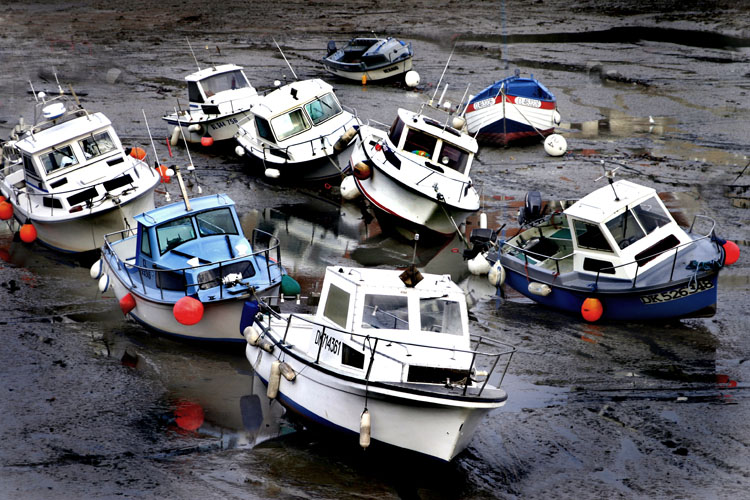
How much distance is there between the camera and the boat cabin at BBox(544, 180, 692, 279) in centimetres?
1539

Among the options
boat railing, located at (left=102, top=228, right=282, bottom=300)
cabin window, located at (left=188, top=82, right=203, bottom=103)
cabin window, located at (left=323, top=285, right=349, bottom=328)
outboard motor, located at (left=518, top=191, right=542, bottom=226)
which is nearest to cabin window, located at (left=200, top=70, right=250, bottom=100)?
cabin window, located at (left=188, top=82, right=203, bottom=103)

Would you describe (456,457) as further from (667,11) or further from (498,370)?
(667,11)

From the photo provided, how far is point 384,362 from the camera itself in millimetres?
11633

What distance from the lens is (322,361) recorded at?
1225 centimetres

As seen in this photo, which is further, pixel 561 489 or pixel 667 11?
pixel 667 11

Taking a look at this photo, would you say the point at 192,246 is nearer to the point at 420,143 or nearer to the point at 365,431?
the point at 365,431

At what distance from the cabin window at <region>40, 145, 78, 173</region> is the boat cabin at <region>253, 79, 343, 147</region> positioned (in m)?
5.05

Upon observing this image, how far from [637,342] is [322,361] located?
568 cm

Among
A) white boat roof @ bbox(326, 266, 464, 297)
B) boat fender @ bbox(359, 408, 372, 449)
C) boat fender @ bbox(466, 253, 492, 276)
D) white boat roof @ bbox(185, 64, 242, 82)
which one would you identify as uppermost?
white boat roof @ bbox(185, 64, 242, 82)

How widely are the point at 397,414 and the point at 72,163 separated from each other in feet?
36.8

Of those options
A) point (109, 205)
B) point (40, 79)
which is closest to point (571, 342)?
point (109, 205)

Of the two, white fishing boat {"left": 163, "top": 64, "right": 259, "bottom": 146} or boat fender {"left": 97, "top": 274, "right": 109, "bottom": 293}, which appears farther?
white fishing boat {"left": 163, "top": 64, "right": 259, "bottom": 146}

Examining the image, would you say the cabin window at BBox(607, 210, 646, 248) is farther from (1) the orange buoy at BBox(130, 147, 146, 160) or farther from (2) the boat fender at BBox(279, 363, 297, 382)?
(1) the orange buoy at BBox(130, 147, 146, 160)

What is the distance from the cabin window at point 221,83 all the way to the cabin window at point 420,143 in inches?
325
